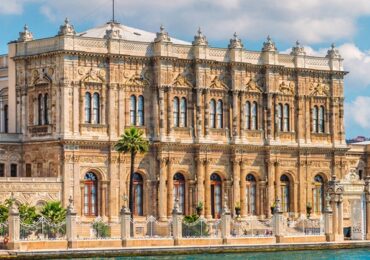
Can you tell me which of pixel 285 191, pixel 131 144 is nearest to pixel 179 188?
pixel 131 144

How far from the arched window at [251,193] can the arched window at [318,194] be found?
4.84 m

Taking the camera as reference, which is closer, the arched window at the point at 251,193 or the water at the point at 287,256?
the water at the point at 287,256

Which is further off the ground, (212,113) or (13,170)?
(212,113)

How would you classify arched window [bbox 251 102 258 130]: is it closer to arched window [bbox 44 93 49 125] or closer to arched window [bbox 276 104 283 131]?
arched window [bbox 276 104 283 131]

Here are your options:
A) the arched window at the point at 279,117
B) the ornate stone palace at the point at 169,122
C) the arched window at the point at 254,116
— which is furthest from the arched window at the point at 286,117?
the arched window at the point at 254,116

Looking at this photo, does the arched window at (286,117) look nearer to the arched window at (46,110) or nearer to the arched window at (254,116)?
the arched window at (254,116)

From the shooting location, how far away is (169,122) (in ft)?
234

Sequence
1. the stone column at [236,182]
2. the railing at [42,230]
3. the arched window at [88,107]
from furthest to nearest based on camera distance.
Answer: the stone column at [236,182], the arched window at [88,107], the railing at [42,230]

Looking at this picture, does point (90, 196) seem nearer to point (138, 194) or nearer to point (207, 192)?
point (138, 194)

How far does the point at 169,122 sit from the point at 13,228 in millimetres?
18579

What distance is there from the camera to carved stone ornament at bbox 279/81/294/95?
77375 mm

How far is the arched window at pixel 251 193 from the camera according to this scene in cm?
7550

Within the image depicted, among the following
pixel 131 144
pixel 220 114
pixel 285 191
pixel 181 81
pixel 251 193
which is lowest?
pixel 251 193

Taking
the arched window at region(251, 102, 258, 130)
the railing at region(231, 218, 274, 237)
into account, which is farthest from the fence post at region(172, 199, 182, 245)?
the arched window at region(251, 102, 258, 130)
